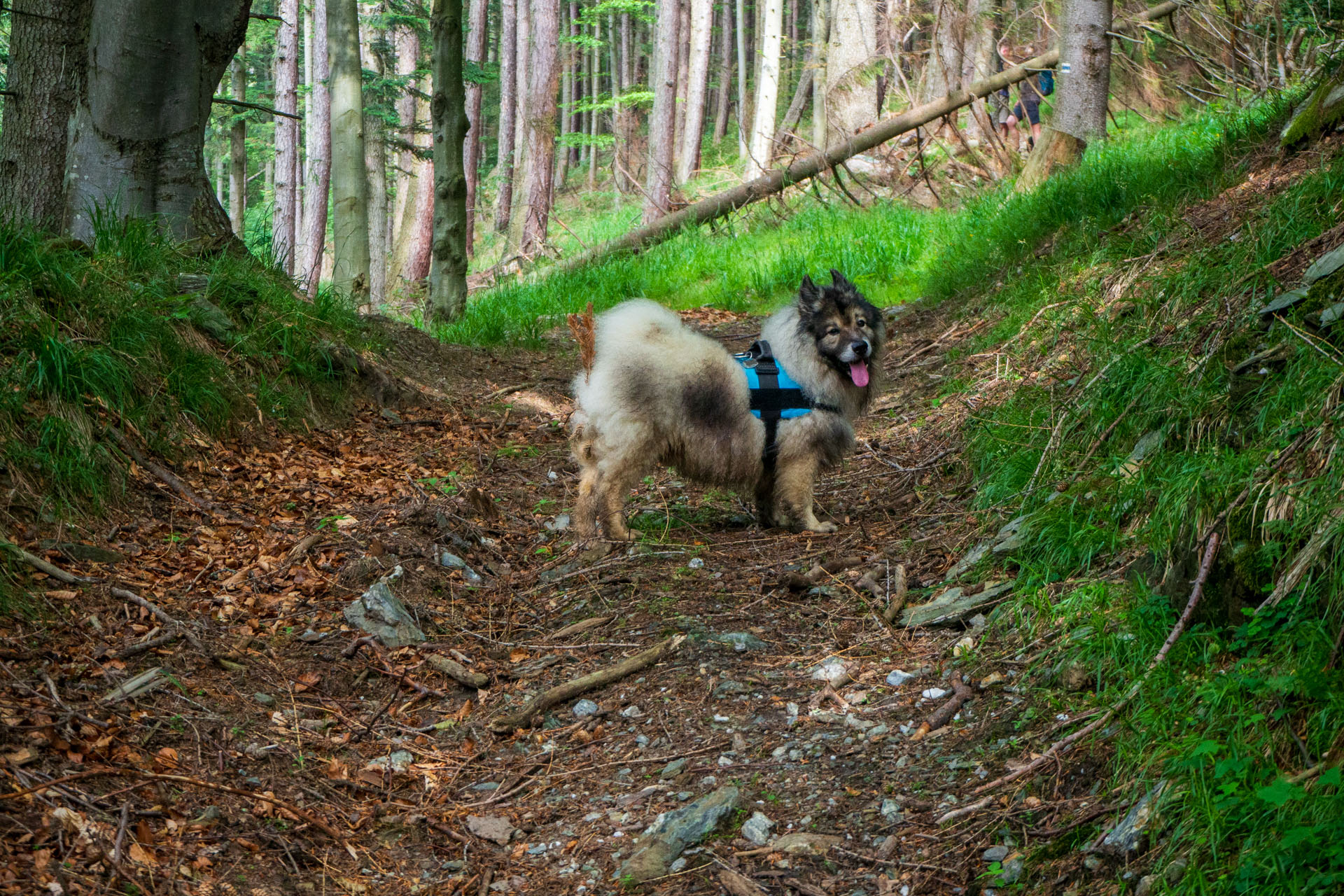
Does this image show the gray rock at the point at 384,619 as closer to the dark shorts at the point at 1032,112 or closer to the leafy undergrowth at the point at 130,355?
the leafy undergrowth at the point at 130,355

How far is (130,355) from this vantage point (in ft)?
16.3

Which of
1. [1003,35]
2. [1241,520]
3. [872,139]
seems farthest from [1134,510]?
[1003,35]

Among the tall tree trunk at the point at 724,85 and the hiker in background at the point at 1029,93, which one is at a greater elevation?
the tall tree trunk at the point at 724,85

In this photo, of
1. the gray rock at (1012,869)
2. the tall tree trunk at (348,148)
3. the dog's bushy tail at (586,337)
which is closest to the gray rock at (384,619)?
the dog's bushy tail at (586,337)

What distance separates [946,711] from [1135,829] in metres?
0.99

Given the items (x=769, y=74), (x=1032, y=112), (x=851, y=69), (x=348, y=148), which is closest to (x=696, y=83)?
(x=769, y=74)

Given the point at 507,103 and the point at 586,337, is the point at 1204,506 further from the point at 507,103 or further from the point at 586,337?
the point at 507,103

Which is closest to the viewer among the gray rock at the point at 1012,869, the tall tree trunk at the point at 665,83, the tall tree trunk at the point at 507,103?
the gray rock at the point at 1012,869

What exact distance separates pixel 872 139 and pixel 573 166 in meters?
34.4

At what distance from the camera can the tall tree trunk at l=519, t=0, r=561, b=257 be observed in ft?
58.1

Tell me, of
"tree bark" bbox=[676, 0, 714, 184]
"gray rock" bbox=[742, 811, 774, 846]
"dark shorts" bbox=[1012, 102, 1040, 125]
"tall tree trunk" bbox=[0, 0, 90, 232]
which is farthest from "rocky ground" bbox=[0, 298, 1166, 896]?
"tree bark" bbox=[676, 0, 714, 184]

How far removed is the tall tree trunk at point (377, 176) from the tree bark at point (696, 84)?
279 inches

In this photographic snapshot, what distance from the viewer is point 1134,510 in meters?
3.77

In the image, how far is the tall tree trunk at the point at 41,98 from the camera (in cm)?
721
